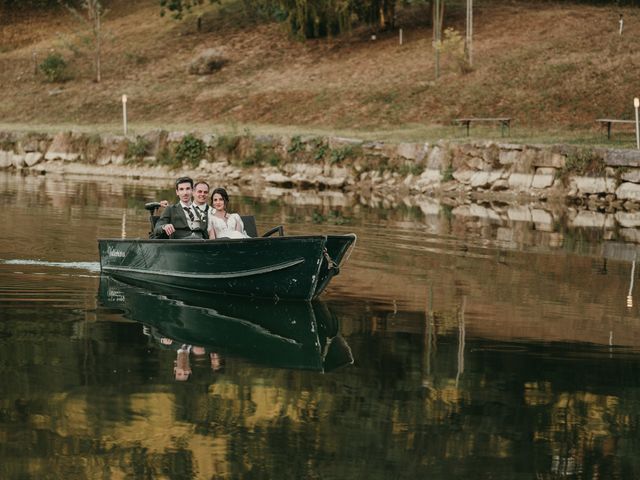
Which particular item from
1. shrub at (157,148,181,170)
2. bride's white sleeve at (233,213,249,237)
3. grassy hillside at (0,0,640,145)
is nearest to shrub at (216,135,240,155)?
shrub at (157,148,181,170)

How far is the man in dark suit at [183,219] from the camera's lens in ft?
52.8

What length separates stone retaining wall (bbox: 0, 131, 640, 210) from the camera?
30672 millimetres

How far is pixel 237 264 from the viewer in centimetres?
1512

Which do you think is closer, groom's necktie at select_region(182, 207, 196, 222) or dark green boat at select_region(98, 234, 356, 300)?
dark green boat at select_region(98, 234, 356, 300)

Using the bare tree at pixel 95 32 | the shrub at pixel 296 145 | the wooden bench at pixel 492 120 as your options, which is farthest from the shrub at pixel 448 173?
the bare tree at pixel 95 32

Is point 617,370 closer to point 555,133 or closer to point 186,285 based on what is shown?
point 186,285

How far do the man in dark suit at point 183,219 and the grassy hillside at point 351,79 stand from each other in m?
19.1

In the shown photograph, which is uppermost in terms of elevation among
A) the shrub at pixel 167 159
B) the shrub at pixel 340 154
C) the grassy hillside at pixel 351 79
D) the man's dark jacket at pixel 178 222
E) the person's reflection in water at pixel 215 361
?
the grassy hillside at pixel 351 79

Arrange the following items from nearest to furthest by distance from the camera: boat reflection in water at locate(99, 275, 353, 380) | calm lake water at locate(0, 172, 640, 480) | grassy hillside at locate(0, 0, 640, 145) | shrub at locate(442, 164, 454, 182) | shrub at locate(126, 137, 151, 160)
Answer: calm lake water at locate(0, 172, 640, 480), boat reflection in water at locate(99, 275, 353, 380), shrub at locate(442, 164, 454, 182), grassy hillside at locate(0, 0, 640, 145), shrub at locate(126, 137, 151, 160)

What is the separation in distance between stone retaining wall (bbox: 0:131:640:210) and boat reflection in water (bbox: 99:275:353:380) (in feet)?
54.2

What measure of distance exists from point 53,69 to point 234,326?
42961mm

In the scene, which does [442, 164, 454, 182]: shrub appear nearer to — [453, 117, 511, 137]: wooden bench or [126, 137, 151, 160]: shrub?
[453, 117, 511, 137]: wooden bench

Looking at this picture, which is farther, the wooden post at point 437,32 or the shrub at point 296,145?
the wooden post at point 437,32

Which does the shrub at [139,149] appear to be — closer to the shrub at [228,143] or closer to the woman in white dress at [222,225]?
the shrub at [228,143]
